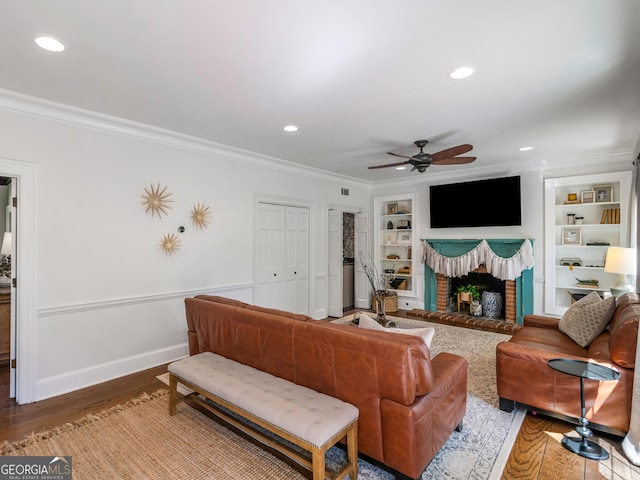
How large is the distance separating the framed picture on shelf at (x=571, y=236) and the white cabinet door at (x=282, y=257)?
13.5 feet

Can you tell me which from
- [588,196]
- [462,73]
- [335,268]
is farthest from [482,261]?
[462,73]

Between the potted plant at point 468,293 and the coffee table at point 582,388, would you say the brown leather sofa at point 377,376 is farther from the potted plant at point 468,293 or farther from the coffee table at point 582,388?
the potted plant at point 468,293

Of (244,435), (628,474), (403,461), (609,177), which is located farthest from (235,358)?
(609,177)

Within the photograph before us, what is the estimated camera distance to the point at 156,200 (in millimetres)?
3727

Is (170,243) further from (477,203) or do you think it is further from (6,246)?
(477,203)

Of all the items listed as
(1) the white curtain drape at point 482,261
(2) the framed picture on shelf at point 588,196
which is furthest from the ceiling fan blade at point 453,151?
(2) the framed picture on shelf at point 588,196

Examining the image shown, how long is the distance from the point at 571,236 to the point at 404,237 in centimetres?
277

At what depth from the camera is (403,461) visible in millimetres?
1811

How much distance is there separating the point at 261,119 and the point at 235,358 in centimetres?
229

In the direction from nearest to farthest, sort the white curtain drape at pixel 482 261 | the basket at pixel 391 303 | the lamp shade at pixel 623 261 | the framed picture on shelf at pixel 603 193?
the lamp shade at pixel 623 261, the framed picture on shelf at pixel 603 193, the white curtain drape at pixel 482 261, the basket at pixel 391 303

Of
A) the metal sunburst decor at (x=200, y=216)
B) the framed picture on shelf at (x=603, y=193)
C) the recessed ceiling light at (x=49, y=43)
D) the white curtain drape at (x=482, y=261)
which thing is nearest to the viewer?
the recessed ceiling light at (x=49, y=43)

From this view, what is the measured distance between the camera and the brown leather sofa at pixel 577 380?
2260mm

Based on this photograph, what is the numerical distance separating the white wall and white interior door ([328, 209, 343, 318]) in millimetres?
2006

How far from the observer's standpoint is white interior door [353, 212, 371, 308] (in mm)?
6926
